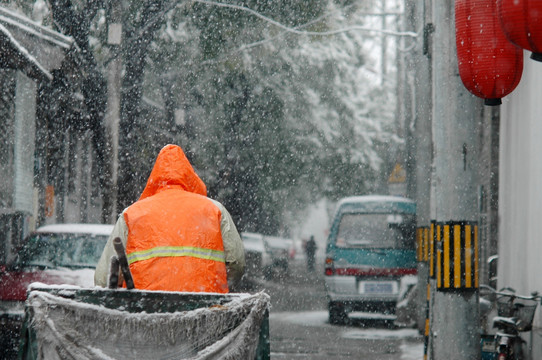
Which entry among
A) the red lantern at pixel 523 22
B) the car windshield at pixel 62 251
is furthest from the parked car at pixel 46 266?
the red lantern at pixel 523 22

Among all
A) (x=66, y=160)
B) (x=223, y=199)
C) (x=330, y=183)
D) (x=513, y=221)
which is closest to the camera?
(x=513, y=221)

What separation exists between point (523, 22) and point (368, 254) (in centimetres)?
1058

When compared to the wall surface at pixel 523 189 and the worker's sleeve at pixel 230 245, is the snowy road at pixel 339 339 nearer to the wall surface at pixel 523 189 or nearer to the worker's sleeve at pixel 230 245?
the wall surface at pixel 523 189

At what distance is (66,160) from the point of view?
22.8 m

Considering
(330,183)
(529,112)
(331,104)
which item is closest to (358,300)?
(529,112)

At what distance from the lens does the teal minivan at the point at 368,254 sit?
14812mm

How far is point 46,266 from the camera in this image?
1023cm

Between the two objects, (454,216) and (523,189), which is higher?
(523,189)

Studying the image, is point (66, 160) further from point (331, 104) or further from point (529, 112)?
point (529, 112)

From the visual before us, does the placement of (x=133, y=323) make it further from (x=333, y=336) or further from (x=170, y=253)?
(x=333, y=336)

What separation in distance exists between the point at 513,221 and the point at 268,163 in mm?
16846

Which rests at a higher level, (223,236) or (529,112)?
(529,112)

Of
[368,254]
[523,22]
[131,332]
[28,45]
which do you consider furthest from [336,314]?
[131,332]

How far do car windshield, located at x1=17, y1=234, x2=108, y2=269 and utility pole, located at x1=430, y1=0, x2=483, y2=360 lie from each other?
4023 mm
